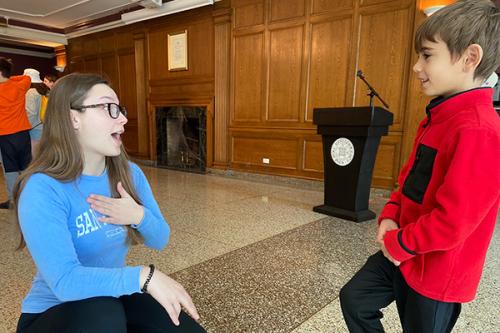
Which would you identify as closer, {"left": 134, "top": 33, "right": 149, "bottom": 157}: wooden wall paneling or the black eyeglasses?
A: the black eyeglasses

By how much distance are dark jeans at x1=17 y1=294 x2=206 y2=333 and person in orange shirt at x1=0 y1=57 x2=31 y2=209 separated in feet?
9.55

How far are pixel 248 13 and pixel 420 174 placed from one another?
5.08 m

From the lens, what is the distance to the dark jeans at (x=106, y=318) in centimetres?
82

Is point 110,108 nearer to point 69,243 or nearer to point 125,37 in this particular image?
point 69,243

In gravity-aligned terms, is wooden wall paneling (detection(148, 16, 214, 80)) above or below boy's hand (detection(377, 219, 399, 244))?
above

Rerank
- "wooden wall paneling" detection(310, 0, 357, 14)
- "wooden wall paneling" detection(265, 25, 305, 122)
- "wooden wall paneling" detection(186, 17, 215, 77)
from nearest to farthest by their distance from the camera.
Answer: "wooden wall paneling" detection(310, 0, 357, 14) → "wooden wall paneling" detection(265, 25, 305, 122) → "wooden wall paneling" detection(186, 17, 215, 77)

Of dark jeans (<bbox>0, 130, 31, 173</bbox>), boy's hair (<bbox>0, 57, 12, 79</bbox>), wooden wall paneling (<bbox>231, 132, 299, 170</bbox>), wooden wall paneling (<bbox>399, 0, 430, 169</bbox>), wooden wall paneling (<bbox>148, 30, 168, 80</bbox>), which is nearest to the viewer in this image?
boy's hair (<bbox>0, 57, 12, 79</bbox>)

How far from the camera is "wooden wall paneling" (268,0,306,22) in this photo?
188 inches

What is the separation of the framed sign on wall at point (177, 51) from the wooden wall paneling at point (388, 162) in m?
3.96

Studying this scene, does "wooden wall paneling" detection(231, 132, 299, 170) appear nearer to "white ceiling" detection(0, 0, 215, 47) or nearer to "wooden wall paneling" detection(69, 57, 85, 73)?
"white ceiling" detection(0, 0, 215, 47)

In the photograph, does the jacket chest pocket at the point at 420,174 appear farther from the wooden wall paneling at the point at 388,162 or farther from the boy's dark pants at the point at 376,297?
the wooden wall paneling at the point at 388,162

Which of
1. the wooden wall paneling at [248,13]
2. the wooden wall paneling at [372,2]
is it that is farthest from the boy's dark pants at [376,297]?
the wooden wall paneling at [248,13]

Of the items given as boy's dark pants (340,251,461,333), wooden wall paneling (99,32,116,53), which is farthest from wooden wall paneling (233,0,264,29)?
boy's dark pants (340,251,461,333)

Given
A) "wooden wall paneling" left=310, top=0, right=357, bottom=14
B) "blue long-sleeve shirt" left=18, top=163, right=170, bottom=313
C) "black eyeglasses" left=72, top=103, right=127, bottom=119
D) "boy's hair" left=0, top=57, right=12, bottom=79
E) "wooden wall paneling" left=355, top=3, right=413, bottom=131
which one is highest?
"wooden wall paneling" left=310, top=0, right=357, bottom=14
